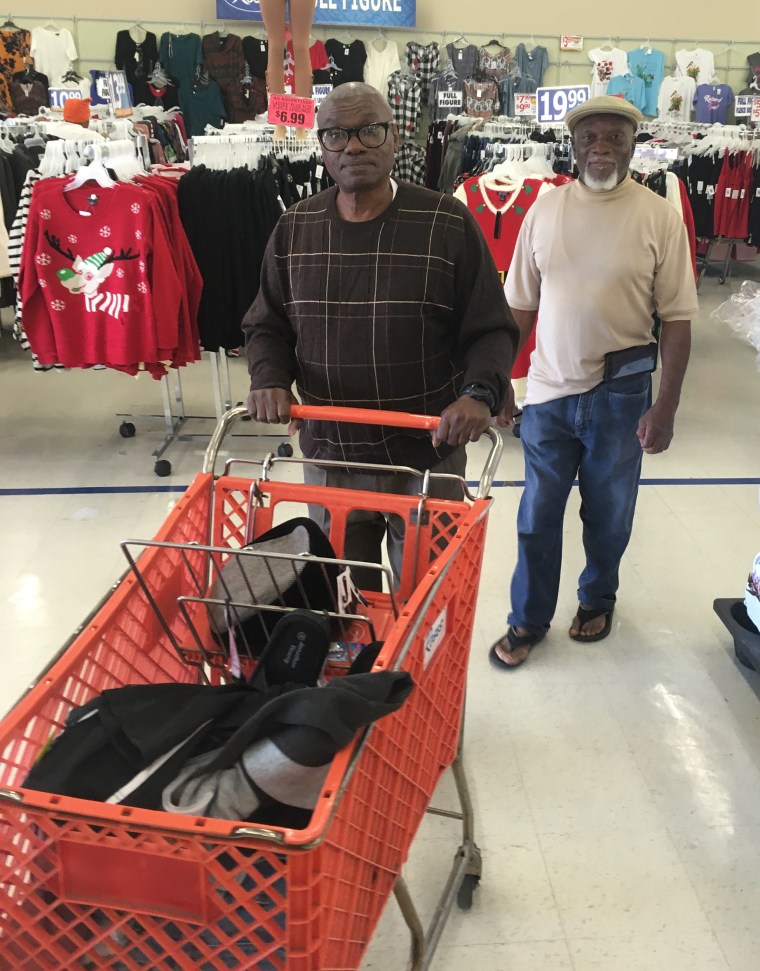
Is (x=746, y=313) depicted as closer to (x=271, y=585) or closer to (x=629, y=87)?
(x=271, y=585)

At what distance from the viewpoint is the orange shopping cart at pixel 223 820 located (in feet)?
3.05

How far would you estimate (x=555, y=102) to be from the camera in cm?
416

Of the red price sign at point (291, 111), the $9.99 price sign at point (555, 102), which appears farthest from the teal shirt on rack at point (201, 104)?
the $9.99 price sign at point (555, 102)

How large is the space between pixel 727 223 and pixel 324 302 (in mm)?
5600

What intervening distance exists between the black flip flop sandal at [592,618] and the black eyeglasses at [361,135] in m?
1.72

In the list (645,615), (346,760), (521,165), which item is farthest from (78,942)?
(521,165)

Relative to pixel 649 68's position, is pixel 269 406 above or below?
below

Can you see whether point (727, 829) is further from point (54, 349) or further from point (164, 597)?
point (54, 349)

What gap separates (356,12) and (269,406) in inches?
332

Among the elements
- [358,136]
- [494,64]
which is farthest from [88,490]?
[494,64]

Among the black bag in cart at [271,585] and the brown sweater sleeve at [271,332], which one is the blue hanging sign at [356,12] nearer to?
the brown sweater sleeve at [271,332]

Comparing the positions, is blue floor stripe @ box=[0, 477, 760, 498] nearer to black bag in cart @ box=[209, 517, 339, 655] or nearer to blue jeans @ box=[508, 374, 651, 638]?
blue jeans @ box=[508, 374, 651, 638]

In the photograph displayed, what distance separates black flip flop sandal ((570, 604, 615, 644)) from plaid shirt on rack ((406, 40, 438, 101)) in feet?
24.7

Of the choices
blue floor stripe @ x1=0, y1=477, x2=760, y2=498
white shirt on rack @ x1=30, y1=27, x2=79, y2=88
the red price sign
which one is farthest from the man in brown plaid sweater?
white shirt on rack @ x1=30, y1=27, x2=79, y2=88
